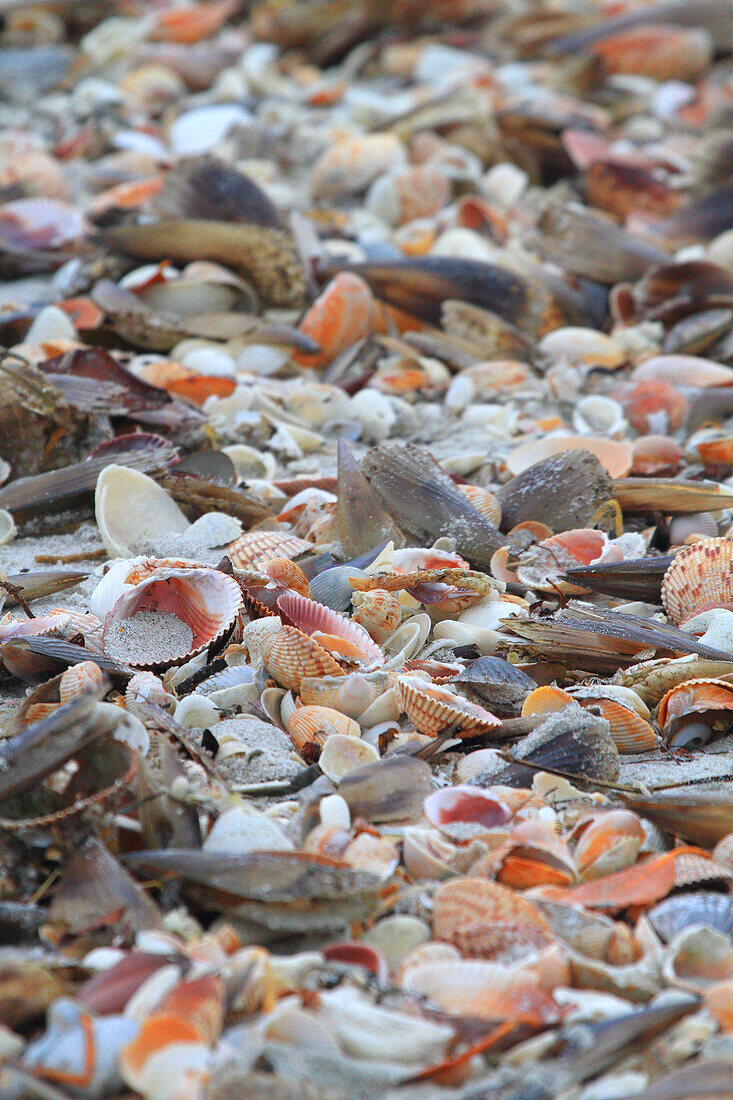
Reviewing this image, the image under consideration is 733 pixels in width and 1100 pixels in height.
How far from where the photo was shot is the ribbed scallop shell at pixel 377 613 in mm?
2082

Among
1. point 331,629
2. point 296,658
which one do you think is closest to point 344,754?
point 296,658

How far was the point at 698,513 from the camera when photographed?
2.60 metres

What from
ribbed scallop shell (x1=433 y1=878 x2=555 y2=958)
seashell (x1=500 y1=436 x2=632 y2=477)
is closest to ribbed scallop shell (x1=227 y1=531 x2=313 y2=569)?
seashell (x1=500 y1=436 x2=632 y2=477)

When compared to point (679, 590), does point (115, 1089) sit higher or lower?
higher

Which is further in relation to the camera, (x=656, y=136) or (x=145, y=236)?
(x=656, y=136)

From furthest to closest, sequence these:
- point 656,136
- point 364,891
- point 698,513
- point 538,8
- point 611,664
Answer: point 538,8 → point 656,136 → point 698,513 → point 611,664 → point 364,891

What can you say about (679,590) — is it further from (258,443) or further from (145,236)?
(145,236)

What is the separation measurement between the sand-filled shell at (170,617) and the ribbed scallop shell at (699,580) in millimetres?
887

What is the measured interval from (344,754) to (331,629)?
0.37m

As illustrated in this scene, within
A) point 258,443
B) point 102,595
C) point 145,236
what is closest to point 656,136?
point 145,236

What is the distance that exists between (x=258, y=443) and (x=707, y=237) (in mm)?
2527

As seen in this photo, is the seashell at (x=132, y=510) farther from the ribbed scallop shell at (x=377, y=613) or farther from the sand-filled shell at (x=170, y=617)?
the ribbed scallop shell at (x=377, y=613)

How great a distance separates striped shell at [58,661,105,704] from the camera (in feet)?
5.86

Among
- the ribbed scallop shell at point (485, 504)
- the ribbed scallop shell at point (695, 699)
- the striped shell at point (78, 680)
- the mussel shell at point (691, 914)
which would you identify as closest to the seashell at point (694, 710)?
the ribbed scallop shell at point (695, 699)
